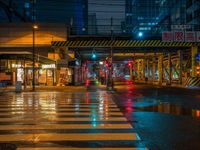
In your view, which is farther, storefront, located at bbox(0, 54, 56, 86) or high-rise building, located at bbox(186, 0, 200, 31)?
high-rise building, located at bbox(186, 0, 200, 31)

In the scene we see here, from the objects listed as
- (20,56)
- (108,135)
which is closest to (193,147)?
(108,135)

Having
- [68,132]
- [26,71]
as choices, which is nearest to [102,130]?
[68,132]

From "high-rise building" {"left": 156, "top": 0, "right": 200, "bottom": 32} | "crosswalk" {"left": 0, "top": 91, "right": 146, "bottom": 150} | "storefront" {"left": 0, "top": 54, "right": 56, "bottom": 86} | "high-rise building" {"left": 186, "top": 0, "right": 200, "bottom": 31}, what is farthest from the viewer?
"high-rise building" {"left": 156, "top": 0, "right": 200, "bottom": 32}

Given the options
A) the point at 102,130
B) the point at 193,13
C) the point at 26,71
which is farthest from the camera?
the point at 193,13

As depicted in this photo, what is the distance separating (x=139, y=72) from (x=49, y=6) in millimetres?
30182

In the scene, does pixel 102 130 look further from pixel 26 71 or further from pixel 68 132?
pixel 26 71

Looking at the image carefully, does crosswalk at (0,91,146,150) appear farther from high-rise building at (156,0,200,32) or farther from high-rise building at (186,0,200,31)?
high-rise building at (186,0,200,31)

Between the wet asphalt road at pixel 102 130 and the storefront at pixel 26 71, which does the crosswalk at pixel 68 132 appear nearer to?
the wet asphalt road at pixel 102 130

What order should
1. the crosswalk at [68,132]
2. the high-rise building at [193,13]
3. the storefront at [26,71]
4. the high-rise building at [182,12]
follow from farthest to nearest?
the high-rise building at [182,12] < the high-rise building at [193,13] < the storefront at [26,71] < the crosswalk at [68,132]

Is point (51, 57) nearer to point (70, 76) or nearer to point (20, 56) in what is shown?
point (70, 76)

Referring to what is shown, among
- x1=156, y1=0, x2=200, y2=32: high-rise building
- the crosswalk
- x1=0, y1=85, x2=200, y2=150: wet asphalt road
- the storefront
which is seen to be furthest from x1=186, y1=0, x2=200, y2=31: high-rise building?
the crosswalk

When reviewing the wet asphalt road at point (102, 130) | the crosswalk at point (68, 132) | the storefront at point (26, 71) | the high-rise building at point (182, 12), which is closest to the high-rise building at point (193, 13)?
the high-rise building at point (182, 12)

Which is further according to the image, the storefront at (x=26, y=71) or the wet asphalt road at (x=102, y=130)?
the storefront at (x=26, y=71)

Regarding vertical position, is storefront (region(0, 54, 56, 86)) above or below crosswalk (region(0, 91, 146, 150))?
above
